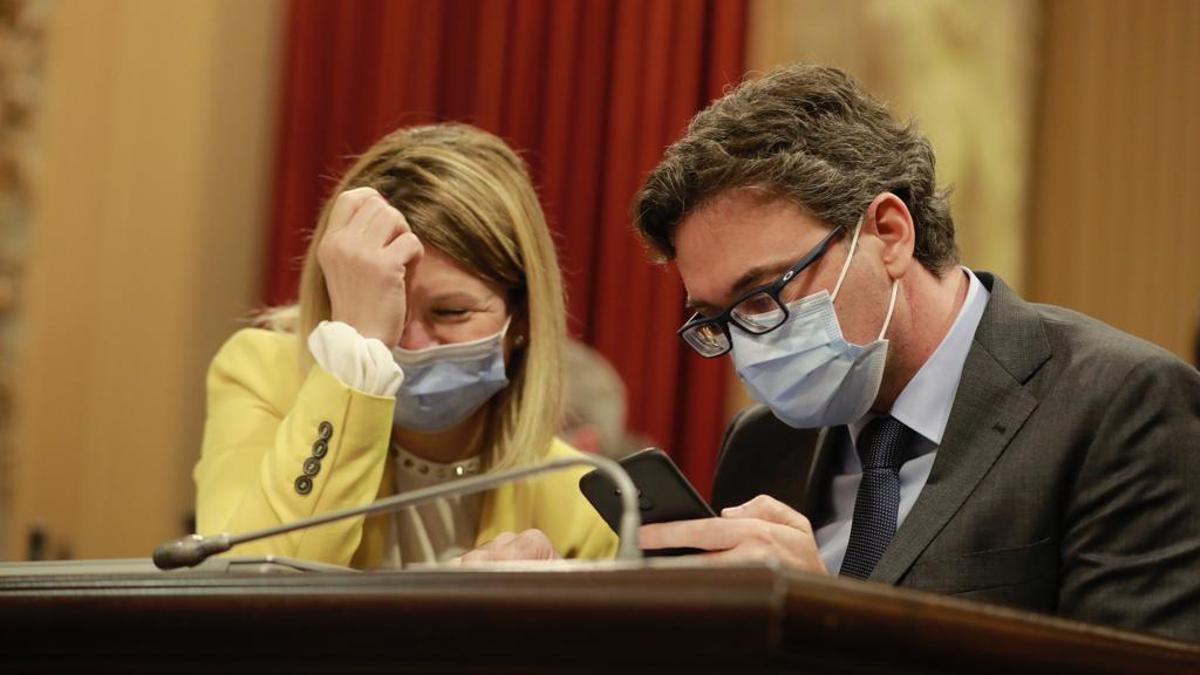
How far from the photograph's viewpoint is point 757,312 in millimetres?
1991

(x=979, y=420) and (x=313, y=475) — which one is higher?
(x=979, y=420)

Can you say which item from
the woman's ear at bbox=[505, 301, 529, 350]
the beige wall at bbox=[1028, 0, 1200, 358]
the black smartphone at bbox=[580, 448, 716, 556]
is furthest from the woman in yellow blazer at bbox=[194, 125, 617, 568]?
the beige wall at bbox=[1028, 0, 1200, 358]

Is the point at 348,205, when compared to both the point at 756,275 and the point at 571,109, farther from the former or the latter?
the point at 571,109

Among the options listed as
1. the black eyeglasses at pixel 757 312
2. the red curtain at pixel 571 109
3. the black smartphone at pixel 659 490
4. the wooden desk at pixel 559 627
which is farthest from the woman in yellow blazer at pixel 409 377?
the red curtain at pixel 571 109

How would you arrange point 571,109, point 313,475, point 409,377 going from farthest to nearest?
point 571,109, point 409,377, point 313,475

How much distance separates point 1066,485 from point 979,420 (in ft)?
0.49

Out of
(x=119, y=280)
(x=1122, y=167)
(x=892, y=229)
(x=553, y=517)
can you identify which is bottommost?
(x=553, y=517)

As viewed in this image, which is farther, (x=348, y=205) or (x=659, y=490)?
(x=348, y=205)

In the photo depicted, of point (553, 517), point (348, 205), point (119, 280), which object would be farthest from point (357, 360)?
point (119, 280)

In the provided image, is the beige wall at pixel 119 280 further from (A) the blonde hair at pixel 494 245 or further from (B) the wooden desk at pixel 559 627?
(B) the wooden desk at pixel 559 627

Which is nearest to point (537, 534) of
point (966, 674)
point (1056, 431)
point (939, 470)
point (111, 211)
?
point (939, 470)

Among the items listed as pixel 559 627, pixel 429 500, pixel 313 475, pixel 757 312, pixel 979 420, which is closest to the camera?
pixel 559 627

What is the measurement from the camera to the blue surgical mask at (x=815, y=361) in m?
1.96

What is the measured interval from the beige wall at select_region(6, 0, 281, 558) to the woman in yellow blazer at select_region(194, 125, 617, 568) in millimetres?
1811
